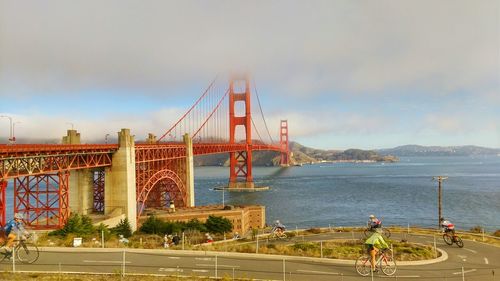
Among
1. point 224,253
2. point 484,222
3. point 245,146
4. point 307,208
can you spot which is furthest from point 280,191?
point 224,253

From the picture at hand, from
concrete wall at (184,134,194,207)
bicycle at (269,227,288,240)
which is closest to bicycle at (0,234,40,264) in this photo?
bicycle at (269,227,288,240)

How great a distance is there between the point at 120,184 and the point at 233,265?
91.7 feet

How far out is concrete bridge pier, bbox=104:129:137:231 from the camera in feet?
132

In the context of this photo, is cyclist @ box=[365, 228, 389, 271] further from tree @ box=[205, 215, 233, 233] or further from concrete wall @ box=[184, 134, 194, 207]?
concrete wall @ box=[184, 134, 194, 207]

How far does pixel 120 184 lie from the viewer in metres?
40.2

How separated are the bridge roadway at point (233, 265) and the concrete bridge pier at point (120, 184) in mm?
23304

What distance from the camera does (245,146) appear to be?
120 m

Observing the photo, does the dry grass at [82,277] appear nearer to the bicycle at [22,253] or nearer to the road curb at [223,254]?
the bicycle at [22,253]

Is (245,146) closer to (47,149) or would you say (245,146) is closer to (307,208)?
(307,208)

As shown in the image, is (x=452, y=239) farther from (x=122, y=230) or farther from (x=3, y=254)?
(x=122, y=230)

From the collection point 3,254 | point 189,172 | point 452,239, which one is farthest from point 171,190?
point 3,254

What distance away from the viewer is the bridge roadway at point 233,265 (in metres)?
13.6

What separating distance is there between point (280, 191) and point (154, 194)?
45469 millimetres

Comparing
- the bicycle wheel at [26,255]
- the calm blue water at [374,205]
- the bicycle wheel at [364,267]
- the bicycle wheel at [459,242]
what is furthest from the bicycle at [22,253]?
the calm blue water at [374,205]
